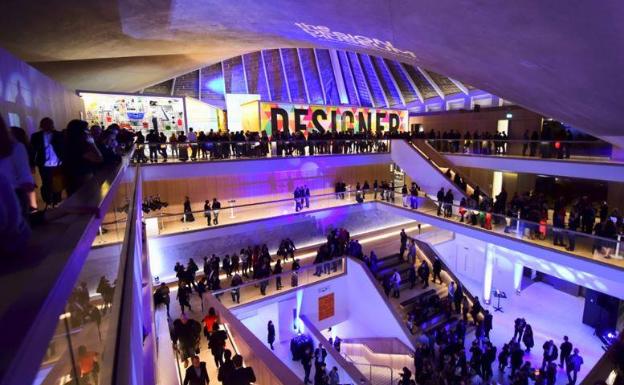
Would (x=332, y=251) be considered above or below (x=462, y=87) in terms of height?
below

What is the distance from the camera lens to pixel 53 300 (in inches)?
40.8

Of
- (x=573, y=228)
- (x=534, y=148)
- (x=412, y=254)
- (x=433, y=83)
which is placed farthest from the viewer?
(x=433, y=83)

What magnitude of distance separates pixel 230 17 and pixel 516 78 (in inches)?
293

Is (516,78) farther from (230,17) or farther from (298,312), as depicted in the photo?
(298,312)

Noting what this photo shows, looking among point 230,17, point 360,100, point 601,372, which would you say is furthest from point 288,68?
point 601,372

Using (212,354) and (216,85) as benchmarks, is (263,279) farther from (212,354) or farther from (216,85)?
(216,85)

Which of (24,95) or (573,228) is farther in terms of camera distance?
(573,228)

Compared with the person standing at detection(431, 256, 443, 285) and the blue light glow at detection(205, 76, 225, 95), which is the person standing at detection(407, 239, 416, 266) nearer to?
the person standing at detection(431, 256, 443, 285)

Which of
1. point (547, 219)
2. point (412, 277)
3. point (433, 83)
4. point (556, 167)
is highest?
point (433, 83)

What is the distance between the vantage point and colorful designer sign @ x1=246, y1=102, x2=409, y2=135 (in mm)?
17750

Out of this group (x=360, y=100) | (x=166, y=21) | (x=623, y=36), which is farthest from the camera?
(x=360, y=100)

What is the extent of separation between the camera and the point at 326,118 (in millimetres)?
19859

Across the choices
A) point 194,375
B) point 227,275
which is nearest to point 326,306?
point 227,275

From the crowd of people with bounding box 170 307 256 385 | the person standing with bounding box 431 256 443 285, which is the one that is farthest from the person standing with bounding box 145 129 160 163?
the person standing with bounding box 431 256 443 285
